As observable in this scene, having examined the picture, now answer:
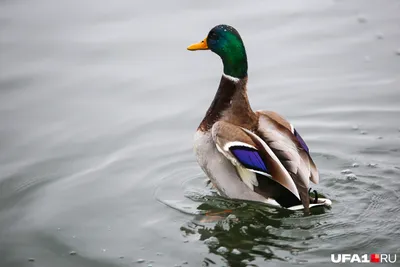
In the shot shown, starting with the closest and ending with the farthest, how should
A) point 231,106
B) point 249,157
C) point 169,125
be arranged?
1. point 249,157
2. point 231,106
3. point 169,125


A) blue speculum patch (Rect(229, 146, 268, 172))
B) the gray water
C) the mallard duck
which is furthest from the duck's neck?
the gray water

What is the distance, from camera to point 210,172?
6457mm

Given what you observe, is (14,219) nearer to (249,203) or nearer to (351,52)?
(249,203)

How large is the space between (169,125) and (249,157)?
80.4 inches

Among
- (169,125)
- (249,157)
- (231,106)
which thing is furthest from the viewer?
(169,125)

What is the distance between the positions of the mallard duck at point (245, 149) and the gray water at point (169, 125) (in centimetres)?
18

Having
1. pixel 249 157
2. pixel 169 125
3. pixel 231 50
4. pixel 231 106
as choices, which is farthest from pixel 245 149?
pixel 169 125

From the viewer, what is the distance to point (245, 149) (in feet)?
19.9

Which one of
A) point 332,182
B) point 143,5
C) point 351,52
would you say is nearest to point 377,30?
point 351,52

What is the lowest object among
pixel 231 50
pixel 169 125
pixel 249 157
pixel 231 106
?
pixel 169 125

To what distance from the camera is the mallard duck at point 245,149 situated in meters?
6.04

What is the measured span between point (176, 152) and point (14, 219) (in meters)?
1.73

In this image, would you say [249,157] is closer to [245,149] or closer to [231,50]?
[245,149]

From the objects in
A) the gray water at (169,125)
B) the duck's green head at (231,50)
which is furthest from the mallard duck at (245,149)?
the gray water at (169,125)
